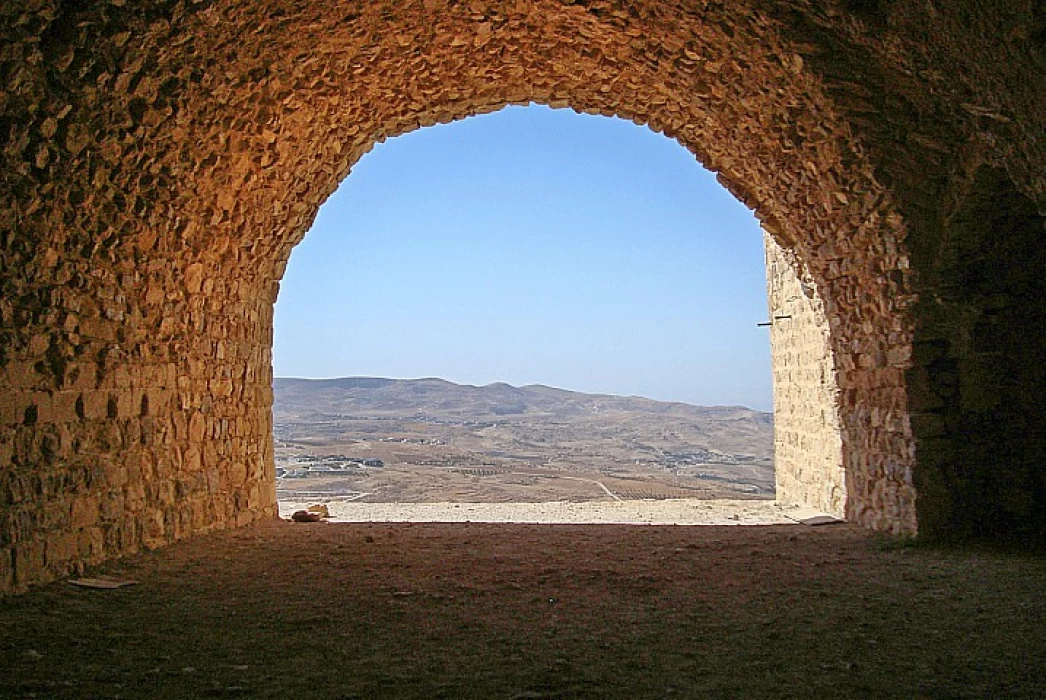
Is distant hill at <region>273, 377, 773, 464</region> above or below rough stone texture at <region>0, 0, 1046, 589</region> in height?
below

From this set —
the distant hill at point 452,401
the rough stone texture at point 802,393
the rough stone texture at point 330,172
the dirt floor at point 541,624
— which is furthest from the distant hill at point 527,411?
the dirt floor at point 541,624

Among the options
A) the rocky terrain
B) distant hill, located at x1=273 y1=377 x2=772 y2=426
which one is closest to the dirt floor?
the rocky terrain

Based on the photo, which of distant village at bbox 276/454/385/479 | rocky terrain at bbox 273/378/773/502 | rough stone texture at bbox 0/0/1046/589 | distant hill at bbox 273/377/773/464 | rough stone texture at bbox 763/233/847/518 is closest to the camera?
rough stone texture at bbox 0/0/1046/589

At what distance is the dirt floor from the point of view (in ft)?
8.87

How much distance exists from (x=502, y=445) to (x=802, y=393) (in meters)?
17.2

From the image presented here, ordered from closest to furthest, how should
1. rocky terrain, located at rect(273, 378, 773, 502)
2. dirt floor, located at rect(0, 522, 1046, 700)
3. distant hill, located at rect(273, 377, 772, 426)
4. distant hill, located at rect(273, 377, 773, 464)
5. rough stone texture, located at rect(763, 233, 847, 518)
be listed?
dirt floor, located at rect(0, 522, 1046, 700) → rough stone texture, located at rect(763, 233, 847, 518) → rocky terrain, located at rect(273, 378, 773, 502) → distant hill, located at rect(273, 377, 773, 464) → distant hill, located at rect(273, 377, 772, 426)

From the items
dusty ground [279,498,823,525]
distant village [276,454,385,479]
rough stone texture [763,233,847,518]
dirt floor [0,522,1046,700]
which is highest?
rough stone texture [763,233,847,518]

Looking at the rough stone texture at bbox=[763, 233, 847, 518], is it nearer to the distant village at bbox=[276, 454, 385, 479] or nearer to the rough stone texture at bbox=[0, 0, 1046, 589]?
the rough stone texture at bbox=[0, 0, 1046, 589]

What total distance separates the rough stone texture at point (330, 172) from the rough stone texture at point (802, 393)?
947mm

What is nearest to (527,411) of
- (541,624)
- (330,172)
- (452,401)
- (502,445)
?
(452,401)

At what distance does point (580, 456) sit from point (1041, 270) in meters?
17.9

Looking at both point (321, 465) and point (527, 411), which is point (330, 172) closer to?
point (321, 465)

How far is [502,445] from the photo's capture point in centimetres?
2519

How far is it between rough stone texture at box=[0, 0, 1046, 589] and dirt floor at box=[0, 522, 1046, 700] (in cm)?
66
